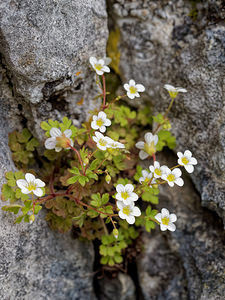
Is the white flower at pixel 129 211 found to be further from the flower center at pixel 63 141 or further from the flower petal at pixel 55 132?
the flower petal at pixel 55 132

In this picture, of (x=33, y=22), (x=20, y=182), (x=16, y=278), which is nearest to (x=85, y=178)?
(x=20, y=182)

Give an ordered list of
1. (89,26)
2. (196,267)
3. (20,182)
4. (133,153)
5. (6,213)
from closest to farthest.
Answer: (20,182), (6,213), (89,26), (196,267), (133,153)

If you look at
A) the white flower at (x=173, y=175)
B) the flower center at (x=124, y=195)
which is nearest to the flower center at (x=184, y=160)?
the white flower at (x=173, y=175)

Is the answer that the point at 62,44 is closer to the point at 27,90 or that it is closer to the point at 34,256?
the point at 27,90

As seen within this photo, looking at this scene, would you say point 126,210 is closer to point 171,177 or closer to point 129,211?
point 129,211

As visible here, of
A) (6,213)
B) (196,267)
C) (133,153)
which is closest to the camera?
(6,213)

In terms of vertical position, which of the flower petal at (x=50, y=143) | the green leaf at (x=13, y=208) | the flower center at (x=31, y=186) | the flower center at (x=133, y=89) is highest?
the flower center at (x=133, y=89)
